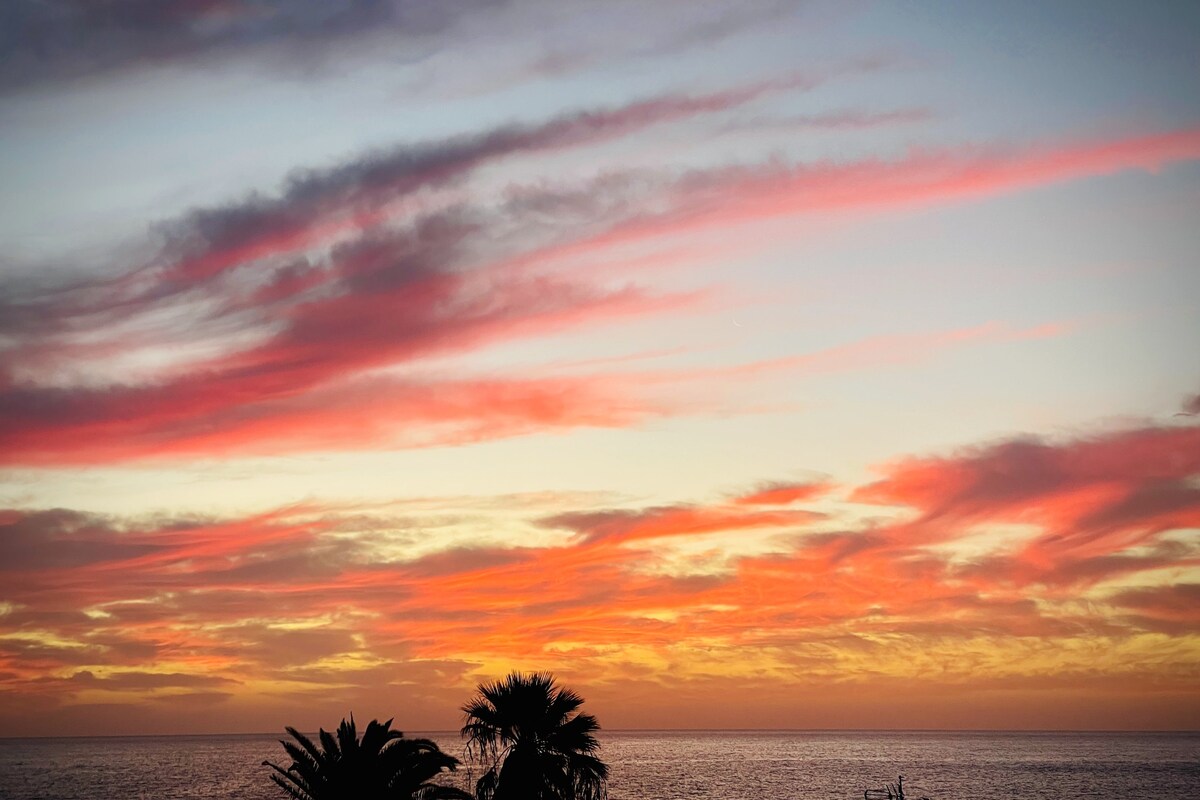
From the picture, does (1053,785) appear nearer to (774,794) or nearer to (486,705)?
(774,794)

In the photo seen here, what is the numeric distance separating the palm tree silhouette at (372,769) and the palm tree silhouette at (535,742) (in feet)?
6.97

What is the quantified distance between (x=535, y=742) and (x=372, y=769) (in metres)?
6.27

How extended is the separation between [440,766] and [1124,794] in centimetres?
16335

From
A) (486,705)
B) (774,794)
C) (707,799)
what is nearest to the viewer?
(486,705)

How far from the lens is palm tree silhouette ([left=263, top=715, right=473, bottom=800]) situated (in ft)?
125

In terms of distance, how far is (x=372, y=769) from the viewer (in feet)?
126

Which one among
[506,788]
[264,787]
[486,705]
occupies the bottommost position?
[264,787]

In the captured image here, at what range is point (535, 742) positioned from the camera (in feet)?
135

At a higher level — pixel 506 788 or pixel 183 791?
pixel 506 788

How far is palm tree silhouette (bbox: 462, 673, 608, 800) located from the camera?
40375 millimetres

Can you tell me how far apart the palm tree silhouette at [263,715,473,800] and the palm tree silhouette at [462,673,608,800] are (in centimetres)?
213

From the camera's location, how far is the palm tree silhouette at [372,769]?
125 ft

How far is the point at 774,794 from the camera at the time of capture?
540 feet

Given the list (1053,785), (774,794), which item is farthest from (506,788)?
(1053,785)
